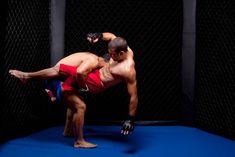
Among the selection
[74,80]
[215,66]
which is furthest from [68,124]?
[215,66]

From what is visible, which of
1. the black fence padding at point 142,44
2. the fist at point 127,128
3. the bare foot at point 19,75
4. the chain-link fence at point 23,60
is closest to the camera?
the fist at point 127,128

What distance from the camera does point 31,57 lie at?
505cm

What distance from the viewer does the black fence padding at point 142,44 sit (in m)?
5.32

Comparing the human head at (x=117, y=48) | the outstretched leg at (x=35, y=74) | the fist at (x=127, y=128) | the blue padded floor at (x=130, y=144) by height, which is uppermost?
the human head at (x=117, y=48)

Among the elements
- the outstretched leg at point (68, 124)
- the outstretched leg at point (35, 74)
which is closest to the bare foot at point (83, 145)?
the outstretched leg at point (68, 124)

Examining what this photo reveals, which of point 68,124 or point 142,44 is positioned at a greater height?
point 142,44

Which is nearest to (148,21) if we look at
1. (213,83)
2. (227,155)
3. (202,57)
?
(202,57)

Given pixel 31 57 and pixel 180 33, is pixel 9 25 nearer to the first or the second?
pixel 31 57

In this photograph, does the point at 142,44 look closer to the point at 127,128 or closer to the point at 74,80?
the point at 74,80

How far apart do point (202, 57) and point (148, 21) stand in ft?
2.84

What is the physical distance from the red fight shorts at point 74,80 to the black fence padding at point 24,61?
0.64 metres

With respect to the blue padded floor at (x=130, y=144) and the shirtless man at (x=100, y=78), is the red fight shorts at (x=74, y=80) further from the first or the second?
the blue padded floor at (x=130, y=144)

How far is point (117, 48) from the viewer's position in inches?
172

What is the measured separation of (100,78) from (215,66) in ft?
4.87
